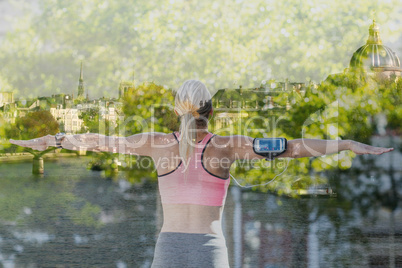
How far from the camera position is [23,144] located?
12.1 feet

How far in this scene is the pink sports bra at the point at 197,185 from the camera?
3.24 m

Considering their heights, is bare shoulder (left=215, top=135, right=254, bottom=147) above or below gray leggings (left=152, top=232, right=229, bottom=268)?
above

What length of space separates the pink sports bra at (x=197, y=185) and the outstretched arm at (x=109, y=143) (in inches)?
8.6

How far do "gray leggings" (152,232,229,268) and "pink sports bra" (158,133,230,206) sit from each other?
19 cm

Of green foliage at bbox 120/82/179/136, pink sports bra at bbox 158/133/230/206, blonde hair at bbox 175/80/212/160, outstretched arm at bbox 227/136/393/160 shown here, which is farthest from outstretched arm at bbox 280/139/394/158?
green foliage at bbox 120/82/179/136

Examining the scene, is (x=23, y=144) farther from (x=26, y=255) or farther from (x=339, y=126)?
(x=26, y=255)

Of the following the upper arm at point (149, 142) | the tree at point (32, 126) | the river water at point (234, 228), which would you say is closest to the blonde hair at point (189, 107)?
the upper arm at point (149, 142)

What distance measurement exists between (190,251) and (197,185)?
0.35 meters

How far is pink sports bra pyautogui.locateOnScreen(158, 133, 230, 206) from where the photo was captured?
324 cm

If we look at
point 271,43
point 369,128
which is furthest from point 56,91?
point 369,128

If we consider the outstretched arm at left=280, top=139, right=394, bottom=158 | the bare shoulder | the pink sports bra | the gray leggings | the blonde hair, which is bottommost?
the gray leggings

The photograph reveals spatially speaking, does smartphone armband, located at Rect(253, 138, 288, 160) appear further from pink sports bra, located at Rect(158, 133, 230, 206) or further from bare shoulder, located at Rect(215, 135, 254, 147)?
pink sports bra, located at Rect(158, 133, 230, 206)

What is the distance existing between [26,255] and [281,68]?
75.6 ft

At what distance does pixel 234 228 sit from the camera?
53.6 meters
